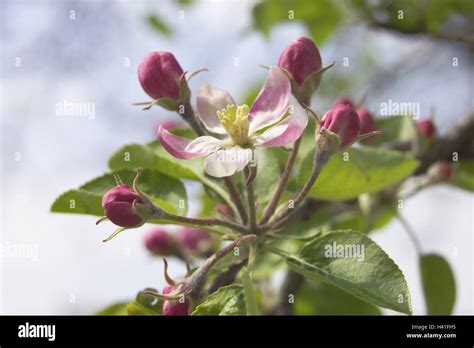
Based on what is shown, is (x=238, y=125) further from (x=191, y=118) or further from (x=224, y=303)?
(x=224, y=303)

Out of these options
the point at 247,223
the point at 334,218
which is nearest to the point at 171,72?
the point at 247,223

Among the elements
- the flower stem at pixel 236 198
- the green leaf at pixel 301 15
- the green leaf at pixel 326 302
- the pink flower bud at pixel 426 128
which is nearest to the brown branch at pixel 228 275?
the flower stem at pixel 236 198

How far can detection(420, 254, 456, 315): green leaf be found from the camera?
5.20 ft

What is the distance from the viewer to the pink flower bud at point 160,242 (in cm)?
186

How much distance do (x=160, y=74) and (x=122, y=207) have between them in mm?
276

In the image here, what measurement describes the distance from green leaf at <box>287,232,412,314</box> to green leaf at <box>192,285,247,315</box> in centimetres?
11

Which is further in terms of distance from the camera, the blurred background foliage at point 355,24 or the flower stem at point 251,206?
the blurred background foliage at point 355,24

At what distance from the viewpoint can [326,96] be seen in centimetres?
380

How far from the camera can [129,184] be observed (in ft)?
4.17

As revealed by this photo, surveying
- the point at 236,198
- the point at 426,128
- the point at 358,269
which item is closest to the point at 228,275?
the point at 236,198

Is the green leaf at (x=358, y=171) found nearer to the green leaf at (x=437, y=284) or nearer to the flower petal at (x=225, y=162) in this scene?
the flower petal at (x=225, y=162)

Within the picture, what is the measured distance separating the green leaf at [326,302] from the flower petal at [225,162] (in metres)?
0.72
